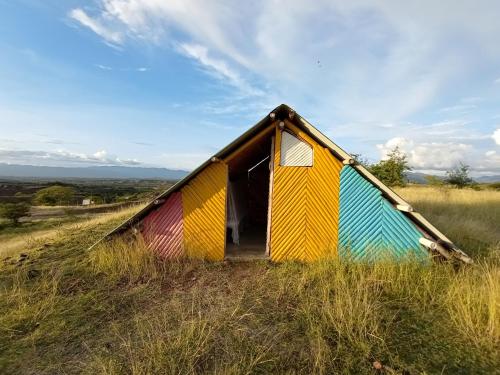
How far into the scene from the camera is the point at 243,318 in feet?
15.4

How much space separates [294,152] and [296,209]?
131 centimetres

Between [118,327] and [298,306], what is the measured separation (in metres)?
2.74

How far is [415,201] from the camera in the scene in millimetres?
15719

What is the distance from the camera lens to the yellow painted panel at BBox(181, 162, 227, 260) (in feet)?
24.2

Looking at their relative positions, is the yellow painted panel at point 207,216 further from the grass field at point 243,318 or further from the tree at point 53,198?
the tree at point 53,198

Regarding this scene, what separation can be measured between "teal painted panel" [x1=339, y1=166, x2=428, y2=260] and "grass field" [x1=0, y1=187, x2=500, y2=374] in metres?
0.56

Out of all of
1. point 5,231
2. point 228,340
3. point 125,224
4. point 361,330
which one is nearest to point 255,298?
point 228,340

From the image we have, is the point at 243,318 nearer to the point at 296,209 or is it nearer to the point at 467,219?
the point at 296,209

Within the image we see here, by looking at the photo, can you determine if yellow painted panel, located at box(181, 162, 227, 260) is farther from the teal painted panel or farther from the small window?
the teal painted panel

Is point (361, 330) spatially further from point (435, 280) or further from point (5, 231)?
point (5, 231)

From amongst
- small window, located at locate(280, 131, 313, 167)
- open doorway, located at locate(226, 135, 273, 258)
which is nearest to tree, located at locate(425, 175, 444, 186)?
open doorway, located at locate(226, 135, 273, 258)

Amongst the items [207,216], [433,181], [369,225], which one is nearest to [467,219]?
[369,225]

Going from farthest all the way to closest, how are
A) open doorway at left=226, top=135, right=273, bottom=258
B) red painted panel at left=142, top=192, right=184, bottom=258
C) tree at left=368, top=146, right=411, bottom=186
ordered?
1. tree at left=368, top=146, right=411, bottom=186
2. open doorway at left=226, top=135, right=273, bottom=258
3. red painted panel at left=142, top=192, right=184, bottom=258

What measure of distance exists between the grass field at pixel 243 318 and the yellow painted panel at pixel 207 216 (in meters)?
0.50
